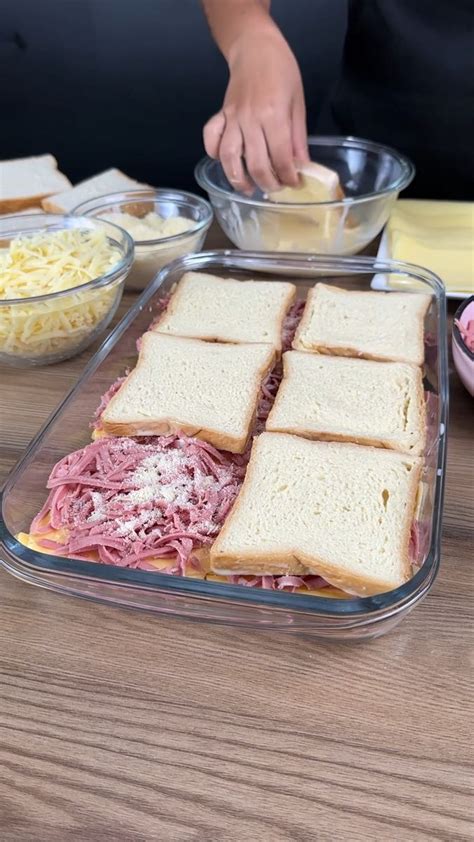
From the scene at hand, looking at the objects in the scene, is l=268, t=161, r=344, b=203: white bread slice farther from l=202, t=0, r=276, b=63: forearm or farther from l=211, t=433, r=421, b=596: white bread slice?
l=211, t=433, r=421, b=596: white bread slice

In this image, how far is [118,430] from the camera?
45.3 inches

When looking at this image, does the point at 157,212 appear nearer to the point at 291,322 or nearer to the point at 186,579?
the point at 291,322

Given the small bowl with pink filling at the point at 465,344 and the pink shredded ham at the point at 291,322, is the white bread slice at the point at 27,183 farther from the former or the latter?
the small bowl with pink filling at the point at 465,344

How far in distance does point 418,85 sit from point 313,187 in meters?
0.52

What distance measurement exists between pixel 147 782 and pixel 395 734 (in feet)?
0.85

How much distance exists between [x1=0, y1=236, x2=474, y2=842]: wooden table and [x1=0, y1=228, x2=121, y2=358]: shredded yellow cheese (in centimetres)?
50

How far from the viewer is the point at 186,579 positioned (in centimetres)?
83

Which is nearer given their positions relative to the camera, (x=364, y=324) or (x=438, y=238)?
(x=364, y=324)

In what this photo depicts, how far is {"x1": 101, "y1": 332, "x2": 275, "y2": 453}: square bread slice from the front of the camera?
1.14m

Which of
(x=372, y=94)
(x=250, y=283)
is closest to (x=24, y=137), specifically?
(x=372, y=94)

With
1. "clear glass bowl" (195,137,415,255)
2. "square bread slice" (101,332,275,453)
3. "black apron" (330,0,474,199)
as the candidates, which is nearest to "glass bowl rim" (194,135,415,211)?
"clear glass bowl" (195,137,415,255)

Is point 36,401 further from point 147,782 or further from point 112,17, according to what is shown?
point 112,17

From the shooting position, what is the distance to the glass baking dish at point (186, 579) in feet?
2.64

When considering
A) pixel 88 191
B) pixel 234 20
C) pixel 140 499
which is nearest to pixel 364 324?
pixel 140 499
